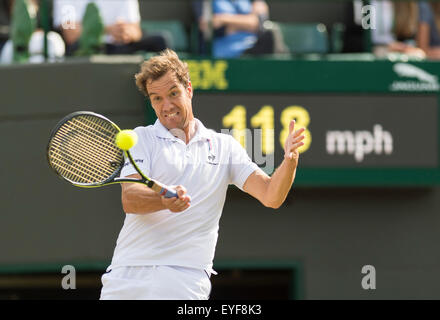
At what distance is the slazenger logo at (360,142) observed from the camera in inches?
239

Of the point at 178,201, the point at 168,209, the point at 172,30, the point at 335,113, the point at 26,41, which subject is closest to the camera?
the point at 178,201

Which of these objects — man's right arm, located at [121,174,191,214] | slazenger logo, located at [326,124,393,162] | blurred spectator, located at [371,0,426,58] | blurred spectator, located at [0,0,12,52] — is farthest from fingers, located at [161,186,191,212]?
blurred spectator, located at [0,0,12,52]

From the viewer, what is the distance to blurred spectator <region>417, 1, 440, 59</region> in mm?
6777

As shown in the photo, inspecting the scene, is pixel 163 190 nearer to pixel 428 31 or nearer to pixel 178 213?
pixel 178 213

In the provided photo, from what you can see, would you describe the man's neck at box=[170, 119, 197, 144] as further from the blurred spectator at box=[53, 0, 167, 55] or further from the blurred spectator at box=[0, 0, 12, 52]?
the blurred spectator at box=[0, 0, 12, 52]

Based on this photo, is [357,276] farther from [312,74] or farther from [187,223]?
[187,223]

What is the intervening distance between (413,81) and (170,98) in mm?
3034

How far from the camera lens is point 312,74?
6.07 m

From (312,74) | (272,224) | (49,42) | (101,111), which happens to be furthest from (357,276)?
(49,42)

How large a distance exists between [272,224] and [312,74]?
1033 mm

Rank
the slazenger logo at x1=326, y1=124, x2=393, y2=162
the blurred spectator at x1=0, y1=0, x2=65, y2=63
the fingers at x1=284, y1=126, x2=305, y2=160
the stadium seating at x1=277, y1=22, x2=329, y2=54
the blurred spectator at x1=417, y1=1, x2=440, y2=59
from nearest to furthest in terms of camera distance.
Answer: the fingers at x1=284, y1=126, x2=305, y2=160 < the slazenger logo at x1=326, y1=124, x2=393, y2=162 < the blurred spectator at x1=0, y1=0, x2=65, y2=63 < the blurred spectator at x1=417, y1=1, x2=440, y2=59 < the stadium seating at x1=277, y1=22, x2=329, y2=54

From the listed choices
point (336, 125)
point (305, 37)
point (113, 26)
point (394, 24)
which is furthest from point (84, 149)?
point (305, 37)

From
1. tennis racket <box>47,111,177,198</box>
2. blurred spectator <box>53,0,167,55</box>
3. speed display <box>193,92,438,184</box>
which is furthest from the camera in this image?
blurred spectator <box>53,0,167,55</box>

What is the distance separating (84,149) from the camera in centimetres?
364
